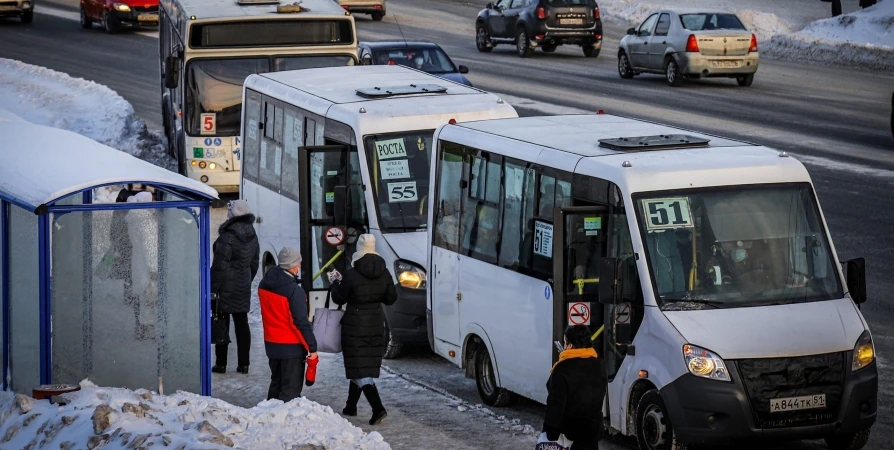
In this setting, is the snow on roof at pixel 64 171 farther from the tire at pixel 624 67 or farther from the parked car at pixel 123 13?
the parked car at pixel 123 13

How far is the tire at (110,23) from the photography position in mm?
42625

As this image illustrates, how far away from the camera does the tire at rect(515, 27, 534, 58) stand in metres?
38.5

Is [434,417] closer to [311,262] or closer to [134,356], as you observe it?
[134,356]

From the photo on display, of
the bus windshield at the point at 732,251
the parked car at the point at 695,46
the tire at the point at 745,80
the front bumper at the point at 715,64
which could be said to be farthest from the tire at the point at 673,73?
the bus windshield at the point at 732,251

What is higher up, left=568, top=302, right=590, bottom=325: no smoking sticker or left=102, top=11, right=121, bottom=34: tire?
left=568, top=302, right=590, bottom=325: no smoking sticker

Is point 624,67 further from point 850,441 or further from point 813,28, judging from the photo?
point 850,441

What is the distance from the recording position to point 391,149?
14273 mm

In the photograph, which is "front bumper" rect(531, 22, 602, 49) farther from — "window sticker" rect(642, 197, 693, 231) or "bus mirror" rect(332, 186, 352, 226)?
"window sticker" rect(642, 197, 693, 231)

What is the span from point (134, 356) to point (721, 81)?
961 inches

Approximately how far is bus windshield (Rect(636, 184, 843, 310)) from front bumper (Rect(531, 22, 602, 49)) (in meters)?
27.1

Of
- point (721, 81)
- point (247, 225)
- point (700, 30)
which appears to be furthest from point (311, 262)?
point (721, 81)

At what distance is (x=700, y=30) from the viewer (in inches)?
1254

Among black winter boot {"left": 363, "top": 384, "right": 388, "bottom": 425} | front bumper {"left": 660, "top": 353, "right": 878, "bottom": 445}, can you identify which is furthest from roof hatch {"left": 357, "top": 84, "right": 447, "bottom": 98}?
front bumper {"left": 660, "top": 353, "right": 878, "bottom": 445}

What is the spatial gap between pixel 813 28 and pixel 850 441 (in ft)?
107
